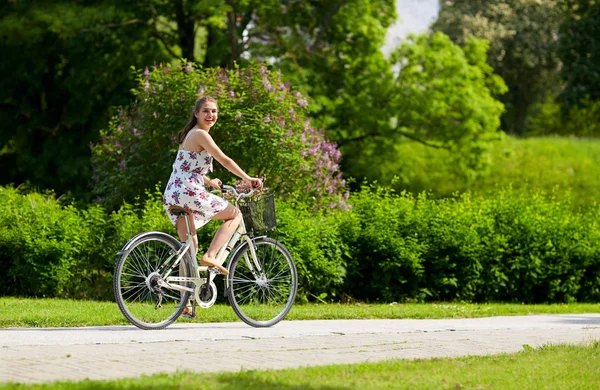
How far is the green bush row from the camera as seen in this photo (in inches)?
511

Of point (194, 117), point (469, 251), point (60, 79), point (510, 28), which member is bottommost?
point (469, 251)

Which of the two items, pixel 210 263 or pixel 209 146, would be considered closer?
pixel 209 146

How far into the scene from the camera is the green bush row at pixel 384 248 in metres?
13.0

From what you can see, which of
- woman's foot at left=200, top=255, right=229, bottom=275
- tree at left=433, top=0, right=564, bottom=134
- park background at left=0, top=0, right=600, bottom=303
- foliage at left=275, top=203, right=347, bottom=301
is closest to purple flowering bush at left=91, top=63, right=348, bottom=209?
park background at left=0, top=0, right=600, bottom=303

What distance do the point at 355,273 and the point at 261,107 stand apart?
4.09 metres

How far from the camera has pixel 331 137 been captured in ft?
86.4

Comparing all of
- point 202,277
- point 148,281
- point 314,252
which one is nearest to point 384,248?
point 314,252

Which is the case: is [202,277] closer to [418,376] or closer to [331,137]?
[418,376]

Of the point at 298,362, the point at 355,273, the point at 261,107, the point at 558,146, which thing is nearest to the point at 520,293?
the point at 355,273

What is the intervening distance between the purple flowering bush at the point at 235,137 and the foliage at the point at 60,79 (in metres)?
7.75

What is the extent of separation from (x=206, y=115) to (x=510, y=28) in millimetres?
38936

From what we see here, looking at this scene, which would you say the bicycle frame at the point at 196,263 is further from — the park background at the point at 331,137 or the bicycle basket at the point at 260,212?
the park background at the point at 331,137

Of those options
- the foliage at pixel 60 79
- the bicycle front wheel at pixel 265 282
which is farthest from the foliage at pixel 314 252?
the foliage at pixel 60 79

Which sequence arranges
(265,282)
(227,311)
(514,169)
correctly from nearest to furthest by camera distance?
(265,282)
(227,311)
(514,169)
